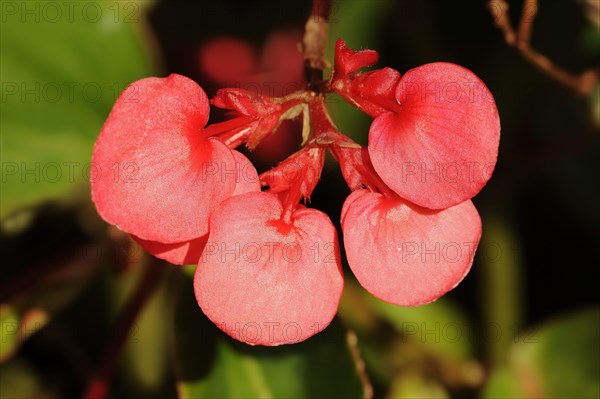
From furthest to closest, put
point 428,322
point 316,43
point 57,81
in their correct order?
point 428,322 → point 57,81 → point 316,43

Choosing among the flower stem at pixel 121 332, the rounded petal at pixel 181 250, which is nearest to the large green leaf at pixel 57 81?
the flower stem at pixel 121 332

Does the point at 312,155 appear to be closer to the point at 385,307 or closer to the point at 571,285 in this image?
the point at 385,307

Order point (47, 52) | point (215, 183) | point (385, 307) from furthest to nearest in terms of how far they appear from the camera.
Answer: point (385, 307) < point (47, 52) < point (215, 183)

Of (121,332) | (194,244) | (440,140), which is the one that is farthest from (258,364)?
(440,140)

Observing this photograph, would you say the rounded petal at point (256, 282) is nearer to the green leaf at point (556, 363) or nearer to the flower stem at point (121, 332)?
the flower stem at point (121, 332)

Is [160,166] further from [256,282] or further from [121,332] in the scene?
[121,332]

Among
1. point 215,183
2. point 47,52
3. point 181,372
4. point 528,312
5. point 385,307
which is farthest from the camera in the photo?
point 528,312

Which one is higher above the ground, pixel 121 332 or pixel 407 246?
pixel 407 246

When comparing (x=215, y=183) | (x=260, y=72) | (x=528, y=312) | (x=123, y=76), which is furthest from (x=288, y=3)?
(x=215, y=183)
